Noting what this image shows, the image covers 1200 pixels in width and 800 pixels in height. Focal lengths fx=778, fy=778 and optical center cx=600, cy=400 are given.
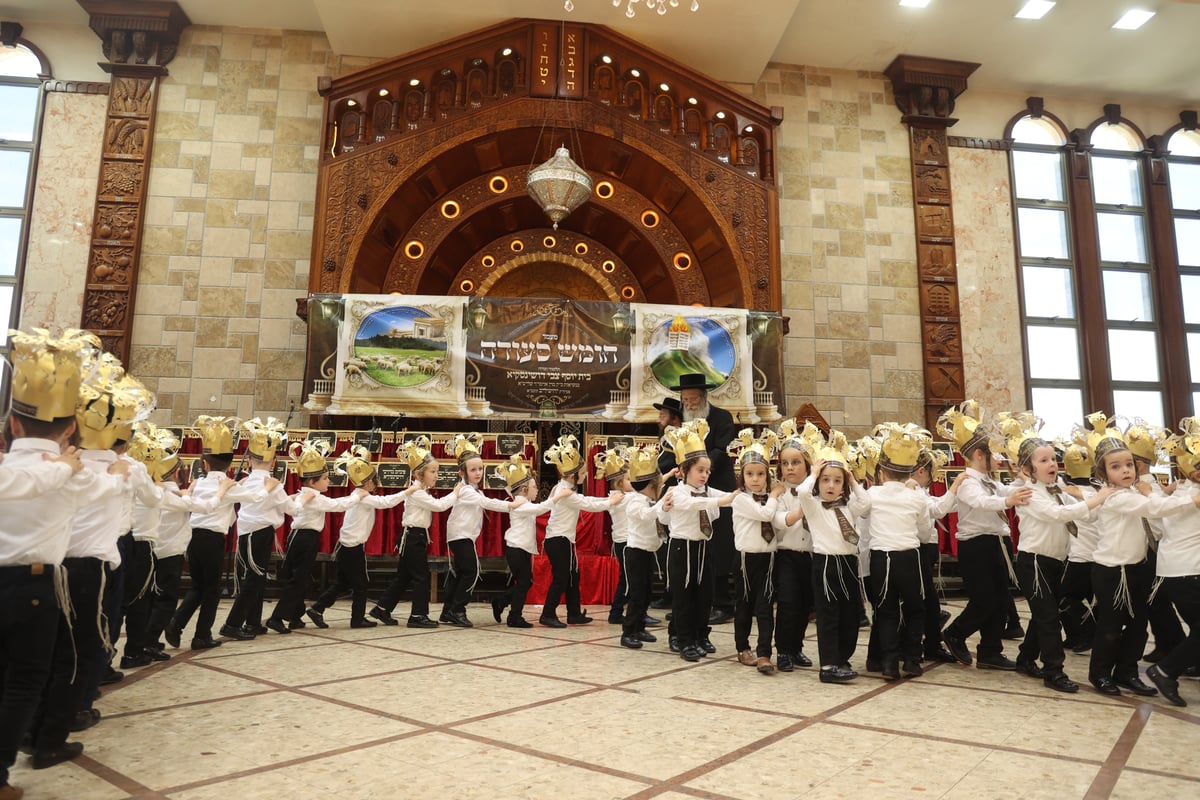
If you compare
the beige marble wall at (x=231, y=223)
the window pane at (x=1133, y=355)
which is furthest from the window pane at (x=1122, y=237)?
the beige marble wall at (x=231, y=223)

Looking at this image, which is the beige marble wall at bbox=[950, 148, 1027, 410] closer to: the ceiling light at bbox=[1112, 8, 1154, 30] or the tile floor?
the ceiling light at bbox=[1112, 8, 1154, 30]

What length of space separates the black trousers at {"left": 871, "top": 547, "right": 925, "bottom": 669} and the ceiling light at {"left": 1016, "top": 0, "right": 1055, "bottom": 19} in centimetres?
964

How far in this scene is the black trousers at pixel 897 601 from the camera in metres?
4.39

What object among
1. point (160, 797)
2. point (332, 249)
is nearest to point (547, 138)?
point (332, 249)

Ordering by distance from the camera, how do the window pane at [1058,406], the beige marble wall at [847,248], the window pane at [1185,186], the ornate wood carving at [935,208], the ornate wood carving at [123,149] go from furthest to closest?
1. the window pane at [1185,186]
2. the window pane at [1058,406]
3. the ornate wood carving at [935,208]
4. the beige marble wall at [847,248]
5. the ornate wood carving at [123,149]

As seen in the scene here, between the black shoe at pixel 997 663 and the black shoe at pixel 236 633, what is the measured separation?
502 cm

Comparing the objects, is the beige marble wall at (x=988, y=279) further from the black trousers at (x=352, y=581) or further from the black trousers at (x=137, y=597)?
the black trousers at (x=137, y=597)

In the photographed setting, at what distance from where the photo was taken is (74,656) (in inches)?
118

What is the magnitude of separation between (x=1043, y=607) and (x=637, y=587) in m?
2.54

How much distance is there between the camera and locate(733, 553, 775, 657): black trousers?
15.6 feet

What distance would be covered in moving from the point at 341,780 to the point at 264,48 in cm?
1127

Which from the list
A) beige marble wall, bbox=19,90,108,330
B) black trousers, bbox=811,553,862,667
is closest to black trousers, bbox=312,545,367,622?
black trousers, bbox=811,553,862,667

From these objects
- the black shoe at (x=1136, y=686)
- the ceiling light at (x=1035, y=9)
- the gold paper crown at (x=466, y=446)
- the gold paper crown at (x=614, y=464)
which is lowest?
the black shoe at (x=1136, y=686)

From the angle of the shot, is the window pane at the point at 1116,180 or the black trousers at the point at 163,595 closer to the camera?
the black trousers at the point at 163,595
